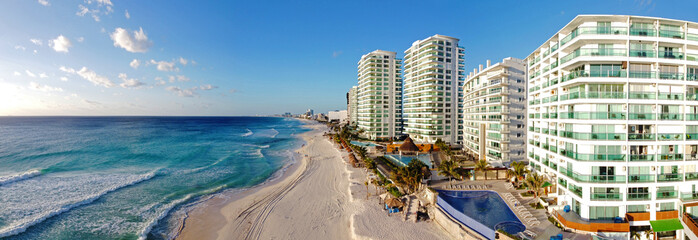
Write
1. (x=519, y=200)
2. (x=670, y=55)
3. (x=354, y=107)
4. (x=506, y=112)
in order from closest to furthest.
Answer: (x=670, y=55) < (x=519, y=200) < (x=506, y=112) < (x=354, y=107)

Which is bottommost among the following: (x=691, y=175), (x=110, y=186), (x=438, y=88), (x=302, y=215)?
(x=302, y=215)

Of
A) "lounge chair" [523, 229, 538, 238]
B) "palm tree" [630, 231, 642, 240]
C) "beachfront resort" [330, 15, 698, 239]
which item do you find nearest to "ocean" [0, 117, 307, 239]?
"beachfront resort" [330, 15, 698, 239]

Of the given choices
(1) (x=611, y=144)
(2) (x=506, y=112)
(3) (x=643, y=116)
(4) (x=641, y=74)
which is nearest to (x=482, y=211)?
(1) (x=611, y=144)

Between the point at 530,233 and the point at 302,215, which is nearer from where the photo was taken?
the point at 530,233

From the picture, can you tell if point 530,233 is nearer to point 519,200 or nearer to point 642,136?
point 519,200

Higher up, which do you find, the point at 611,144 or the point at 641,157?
the point at 611,144

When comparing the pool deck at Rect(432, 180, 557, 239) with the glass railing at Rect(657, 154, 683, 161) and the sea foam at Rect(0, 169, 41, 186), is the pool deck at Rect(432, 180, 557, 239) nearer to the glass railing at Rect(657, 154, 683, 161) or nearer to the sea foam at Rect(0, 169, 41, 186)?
the glass railing at Rect(657, 154, 683, 161)

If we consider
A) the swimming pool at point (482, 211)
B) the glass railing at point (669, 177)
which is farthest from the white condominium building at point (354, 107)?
the glass railing at point (669, 177)
